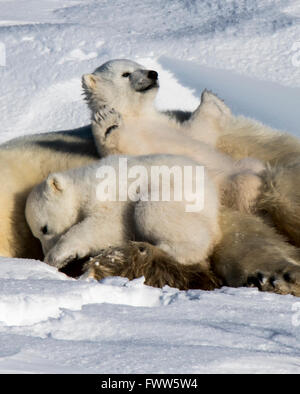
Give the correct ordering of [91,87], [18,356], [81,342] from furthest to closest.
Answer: [91,87] < [81,342] < [18,356]

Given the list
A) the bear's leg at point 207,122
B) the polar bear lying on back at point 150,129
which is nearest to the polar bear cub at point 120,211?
the polar bear lying on back at point 150,129

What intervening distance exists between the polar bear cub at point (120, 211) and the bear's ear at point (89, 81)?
0.63 metres

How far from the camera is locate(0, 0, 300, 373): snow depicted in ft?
5.56

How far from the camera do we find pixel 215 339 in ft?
6.15

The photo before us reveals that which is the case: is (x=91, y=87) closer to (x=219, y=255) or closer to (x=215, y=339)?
(x=219, y=255)

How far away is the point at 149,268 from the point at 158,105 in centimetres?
266

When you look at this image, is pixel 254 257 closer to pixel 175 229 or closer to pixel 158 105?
pixel 175 229

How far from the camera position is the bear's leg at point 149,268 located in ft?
9.72

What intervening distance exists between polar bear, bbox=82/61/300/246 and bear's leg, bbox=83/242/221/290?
50 cm

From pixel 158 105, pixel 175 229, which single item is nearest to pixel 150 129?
pixel 175 229

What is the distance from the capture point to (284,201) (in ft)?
10.8

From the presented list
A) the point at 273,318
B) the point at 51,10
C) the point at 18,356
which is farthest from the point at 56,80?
the point at 18,356
